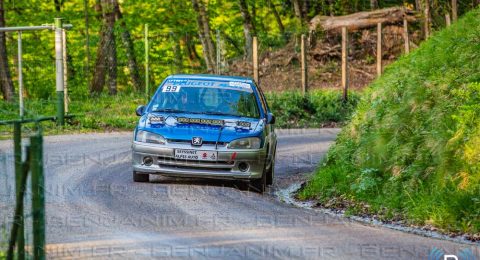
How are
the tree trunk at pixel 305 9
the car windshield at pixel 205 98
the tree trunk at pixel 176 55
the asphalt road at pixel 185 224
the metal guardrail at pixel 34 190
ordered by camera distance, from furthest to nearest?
1. the tree trunk at pixel 305 9
2. the tree trunk at pixel 176 55
3. the car windshield at pixel 205 98
4. the asphalt road at pixel 185 224
5. the metal guardrail at pixel 34 190

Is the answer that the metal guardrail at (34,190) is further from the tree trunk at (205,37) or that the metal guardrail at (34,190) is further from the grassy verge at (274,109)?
the tree trunk at (205,37)

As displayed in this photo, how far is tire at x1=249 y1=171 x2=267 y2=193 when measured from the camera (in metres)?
15.5

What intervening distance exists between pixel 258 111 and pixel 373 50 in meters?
22.6

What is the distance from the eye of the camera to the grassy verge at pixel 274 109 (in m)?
27.1

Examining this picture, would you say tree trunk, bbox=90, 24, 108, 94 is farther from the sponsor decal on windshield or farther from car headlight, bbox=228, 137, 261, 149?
car headlight, bbox=228, 137, 261, 149

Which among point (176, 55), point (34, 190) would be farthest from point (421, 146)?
point (176, 55)

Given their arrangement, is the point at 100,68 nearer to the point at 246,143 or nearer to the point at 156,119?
the point at 156,119

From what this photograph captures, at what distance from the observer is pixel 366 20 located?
3922cm

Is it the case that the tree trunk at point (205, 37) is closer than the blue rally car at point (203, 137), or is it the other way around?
the blue rally car at point (203, 137)

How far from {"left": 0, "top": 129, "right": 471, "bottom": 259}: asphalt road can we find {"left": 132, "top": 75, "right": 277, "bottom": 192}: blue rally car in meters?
0.32

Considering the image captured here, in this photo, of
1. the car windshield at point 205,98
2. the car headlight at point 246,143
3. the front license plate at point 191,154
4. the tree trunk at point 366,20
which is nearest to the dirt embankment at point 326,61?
the tree trunk at point 366,20

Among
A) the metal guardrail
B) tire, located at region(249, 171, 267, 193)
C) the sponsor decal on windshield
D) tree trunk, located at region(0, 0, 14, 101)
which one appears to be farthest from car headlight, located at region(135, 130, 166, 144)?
tree trunk, located at region(0, 0, 14, 101)

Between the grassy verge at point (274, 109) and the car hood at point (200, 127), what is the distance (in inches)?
410

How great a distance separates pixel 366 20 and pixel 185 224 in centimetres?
2843
